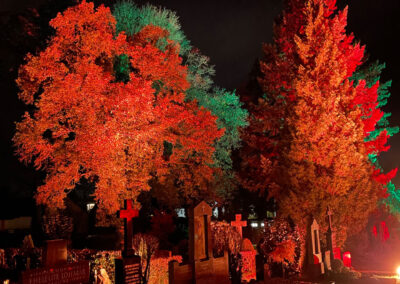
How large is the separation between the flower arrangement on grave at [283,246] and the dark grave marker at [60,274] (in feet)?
20.3

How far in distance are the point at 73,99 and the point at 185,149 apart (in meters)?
6.07

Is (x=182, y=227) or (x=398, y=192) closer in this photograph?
(x=182, y=227)

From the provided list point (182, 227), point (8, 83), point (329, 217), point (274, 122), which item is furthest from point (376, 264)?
A: point (8, 83)

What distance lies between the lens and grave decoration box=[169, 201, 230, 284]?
403 inches

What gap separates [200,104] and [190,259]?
12.1 meters

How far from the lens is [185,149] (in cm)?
1802

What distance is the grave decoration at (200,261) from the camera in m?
10.2

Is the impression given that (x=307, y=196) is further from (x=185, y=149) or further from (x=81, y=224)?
(x=81, y=224)

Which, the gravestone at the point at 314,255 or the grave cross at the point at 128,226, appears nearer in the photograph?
the grave cross at the point at 128,226

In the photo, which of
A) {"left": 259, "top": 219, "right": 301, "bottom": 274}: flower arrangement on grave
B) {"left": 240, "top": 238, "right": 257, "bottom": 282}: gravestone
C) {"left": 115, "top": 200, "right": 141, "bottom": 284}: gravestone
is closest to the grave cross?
{"left": 115, "top": 200, "right": 141, "bottom": 284}: gravestone

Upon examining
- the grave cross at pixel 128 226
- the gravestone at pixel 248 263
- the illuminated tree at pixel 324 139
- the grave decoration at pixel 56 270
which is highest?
the illuminated tree at pixel 324 139

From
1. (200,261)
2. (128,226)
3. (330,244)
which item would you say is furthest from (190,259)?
(330,244)

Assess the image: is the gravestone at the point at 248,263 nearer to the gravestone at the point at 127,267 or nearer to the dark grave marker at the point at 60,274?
the gravestone at the point at 127,267

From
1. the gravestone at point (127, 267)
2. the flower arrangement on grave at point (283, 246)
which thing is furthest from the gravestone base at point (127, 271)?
the flower arrangement on grave at point (283, 246)
